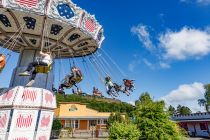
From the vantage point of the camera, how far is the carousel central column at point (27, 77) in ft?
44.5

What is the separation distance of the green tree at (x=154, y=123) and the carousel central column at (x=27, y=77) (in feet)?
19.5

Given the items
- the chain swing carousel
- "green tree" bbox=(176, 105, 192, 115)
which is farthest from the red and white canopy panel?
"green tree" bbox=(176, 105, 192, 115)

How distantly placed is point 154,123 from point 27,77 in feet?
26.5

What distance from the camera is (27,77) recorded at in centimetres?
1355

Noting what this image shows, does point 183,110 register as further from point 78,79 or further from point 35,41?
point 35,41

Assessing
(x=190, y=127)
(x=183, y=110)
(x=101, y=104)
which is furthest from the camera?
(x=183, y=110)

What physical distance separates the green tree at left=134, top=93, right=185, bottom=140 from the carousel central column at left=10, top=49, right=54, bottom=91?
596 centimetres

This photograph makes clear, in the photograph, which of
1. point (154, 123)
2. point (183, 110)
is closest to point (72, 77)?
point (154, 123)

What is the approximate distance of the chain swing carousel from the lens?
1138cm

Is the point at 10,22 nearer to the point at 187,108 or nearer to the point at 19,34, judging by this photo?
the point at 19,34

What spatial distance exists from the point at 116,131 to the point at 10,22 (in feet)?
26.8

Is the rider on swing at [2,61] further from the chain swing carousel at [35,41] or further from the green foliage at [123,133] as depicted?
the green foliage at [123,133]

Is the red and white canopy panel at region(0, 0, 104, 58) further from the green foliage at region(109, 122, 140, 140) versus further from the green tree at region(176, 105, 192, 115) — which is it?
the green tree at region(176, 105, 192, 115)

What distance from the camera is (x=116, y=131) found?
40.7 ft
